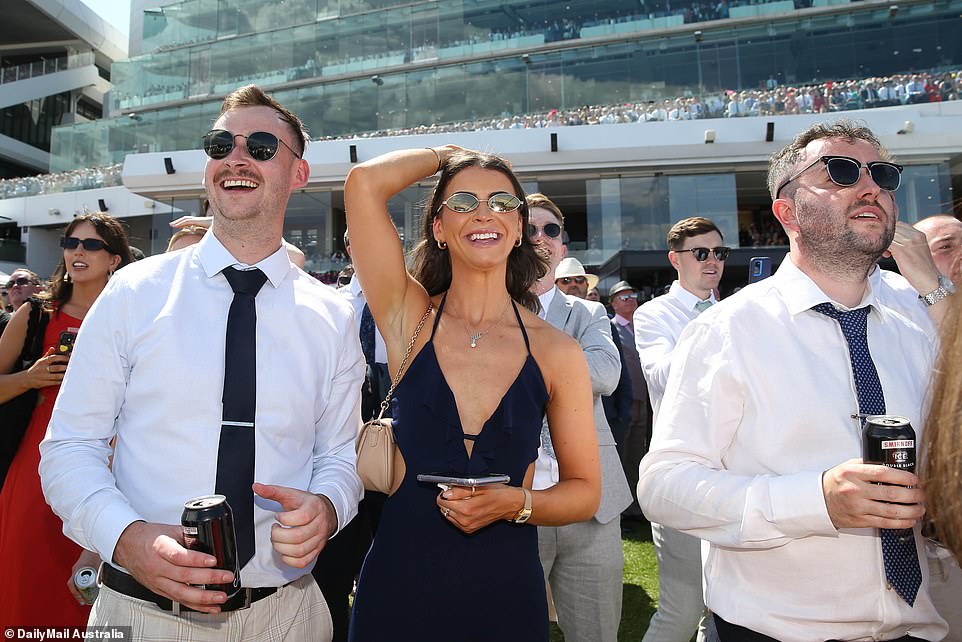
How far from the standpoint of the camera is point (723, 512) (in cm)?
183

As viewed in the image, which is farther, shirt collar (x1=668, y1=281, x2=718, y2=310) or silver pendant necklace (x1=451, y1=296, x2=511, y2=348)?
shirt collar (x1=668, y1=281, x2=718, y2=310)

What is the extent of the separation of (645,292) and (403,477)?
17.8 metres

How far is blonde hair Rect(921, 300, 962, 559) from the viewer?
4.42ft

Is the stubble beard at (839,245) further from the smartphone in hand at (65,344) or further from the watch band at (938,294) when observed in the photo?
the smartphone in hand at (65,344)

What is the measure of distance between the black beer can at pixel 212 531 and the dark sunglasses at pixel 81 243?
280cm

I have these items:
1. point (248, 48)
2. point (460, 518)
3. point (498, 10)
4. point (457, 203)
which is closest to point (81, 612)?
point (460, 518)

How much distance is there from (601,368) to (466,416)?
1.18 metres

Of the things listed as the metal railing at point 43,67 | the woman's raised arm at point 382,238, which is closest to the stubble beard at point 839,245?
the woman's raised arm at point 382,238

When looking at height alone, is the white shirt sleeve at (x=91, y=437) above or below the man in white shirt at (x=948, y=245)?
below

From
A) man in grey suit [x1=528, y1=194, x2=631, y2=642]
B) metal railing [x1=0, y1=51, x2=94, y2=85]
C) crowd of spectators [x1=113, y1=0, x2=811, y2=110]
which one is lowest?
man in grey suit [x1=528, y1=194, x2=631, y2=642]

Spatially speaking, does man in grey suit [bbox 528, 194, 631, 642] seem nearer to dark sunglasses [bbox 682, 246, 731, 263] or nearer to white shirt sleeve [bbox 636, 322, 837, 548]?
white shirt sleeve [bbox 636, 322, 837, 548]

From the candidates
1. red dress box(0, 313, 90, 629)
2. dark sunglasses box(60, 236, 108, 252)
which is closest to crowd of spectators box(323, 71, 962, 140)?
dark sunglasses box(60, 236, 108, 252)

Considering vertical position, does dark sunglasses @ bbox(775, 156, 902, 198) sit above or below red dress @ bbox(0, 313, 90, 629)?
above

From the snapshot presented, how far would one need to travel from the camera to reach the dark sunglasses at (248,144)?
7.19ft
